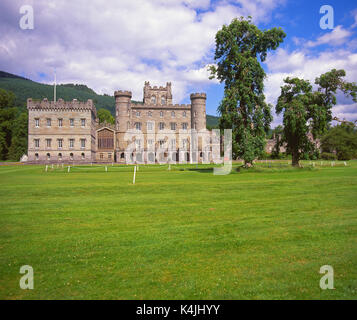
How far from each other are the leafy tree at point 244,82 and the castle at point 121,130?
1426 inches

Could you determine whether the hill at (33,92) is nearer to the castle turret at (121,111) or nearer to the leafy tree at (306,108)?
the castle turret at (121,111)

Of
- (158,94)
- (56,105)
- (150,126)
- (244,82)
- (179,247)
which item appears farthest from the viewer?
(158,94)

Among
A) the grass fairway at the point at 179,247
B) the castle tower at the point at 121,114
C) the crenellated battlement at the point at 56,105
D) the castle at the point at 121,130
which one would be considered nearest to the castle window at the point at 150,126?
the castle at the point at 121,130

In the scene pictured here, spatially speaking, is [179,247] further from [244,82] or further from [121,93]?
[121,93]

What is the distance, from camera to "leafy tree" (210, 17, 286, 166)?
2658 centimetres

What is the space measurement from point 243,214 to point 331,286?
4551mm

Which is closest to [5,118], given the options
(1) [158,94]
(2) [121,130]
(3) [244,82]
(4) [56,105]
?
(4) [56,105]

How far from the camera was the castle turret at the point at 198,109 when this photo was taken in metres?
68.2

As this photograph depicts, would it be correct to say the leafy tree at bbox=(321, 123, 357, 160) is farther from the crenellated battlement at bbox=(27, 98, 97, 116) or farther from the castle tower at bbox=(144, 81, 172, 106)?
the crenellated battlement at bbox=(27, 98, 97, 116)

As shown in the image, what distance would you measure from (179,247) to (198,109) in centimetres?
6417

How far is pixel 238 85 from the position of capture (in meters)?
A: 27.4

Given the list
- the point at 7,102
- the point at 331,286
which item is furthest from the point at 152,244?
the point at 7,102

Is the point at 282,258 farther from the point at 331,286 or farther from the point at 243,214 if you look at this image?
the point at 243,214

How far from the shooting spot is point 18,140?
2795 inches
